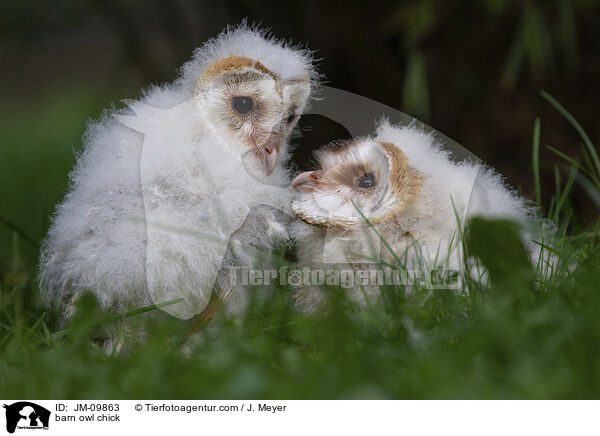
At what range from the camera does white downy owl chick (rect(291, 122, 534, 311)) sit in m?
1.68

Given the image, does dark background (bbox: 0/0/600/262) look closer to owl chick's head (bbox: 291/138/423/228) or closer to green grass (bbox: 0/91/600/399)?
owl chick's head (bbox: 291/138/423/228)

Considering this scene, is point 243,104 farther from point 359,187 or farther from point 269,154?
point 359,187

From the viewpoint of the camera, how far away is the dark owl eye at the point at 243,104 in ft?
5.37

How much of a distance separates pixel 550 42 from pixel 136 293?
2.29m

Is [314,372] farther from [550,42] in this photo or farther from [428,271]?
[550,42]

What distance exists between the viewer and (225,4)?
9.12 feet

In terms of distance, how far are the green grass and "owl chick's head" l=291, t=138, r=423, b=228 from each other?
0.65 feet

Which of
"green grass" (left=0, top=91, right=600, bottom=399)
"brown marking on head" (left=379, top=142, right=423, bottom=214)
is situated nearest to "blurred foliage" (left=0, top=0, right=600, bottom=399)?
"green grass" (left=0, top=91, right=600, bottom=399)

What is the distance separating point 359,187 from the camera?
172 centimetres

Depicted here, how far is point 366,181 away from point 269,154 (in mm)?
258

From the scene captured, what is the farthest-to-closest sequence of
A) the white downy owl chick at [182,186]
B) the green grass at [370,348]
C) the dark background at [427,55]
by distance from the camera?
the dark background at [427,55] → the white downy owl chick at [182,186] → the green grass at [370,348]

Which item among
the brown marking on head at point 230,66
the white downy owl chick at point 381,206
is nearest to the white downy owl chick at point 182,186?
the brown marking on head at point 230,66
